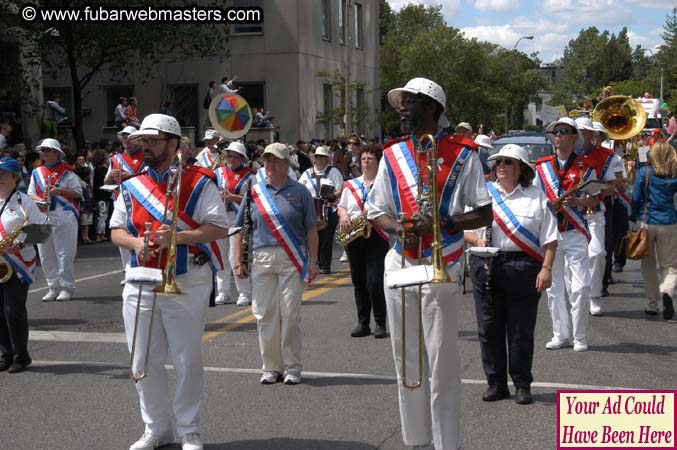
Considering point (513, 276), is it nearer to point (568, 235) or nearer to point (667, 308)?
point (568, 235)

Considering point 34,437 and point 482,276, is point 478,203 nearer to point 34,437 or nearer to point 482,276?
point 482,276

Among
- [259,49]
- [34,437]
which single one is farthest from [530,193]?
[259,49]

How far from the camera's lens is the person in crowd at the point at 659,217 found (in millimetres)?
11234

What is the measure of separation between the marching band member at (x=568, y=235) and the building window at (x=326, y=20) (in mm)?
33540

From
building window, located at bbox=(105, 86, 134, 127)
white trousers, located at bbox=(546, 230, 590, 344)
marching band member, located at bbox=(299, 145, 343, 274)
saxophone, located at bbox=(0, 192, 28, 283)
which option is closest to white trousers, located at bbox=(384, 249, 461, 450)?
white trousers, located at bbox=(546, 230, 590, 344)

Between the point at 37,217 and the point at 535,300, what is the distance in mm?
4648

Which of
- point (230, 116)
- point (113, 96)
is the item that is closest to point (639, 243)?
point (230, 116)

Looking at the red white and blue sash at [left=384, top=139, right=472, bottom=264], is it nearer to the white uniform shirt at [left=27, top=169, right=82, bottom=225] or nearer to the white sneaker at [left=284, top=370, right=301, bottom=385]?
the white sneaker at [left=284, top=370, right=301, bottom=385]

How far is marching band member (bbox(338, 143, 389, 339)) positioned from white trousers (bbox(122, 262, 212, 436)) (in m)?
4.13

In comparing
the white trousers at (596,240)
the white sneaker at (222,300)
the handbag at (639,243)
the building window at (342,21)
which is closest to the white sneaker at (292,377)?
the white trousers at (596,240)

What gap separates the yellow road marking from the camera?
34.8 ft

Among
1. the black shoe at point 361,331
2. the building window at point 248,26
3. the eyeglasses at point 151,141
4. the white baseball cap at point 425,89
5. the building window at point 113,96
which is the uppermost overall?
the building window at point 248,26

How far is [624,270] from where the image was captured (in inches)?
622

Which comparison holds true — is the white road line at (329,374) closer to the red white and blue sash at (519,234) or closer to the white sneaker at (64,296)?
the red white and blue sash at (519,234)
